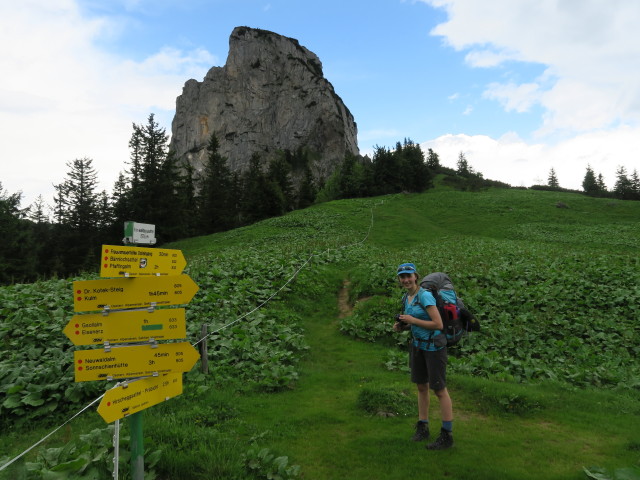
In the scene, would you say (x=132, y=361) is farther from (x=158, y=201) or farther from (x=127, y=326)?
(x=158, y=201)

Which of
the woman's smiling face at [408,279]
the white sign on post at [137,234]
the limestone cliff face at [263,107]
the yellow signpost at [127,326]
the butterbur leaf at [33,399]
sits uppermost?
the limestone cliff face at [263,107]

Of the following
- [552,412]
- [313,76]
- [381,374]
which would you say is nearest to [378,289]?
[381,374]

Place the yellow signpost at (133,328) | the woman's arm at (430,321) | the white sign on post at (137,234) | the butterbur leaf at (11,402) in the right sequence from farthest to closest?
1. the butterbur leaf at (11,402)
2. the woman's arm at (430,321)
3. the white sign on post at (137,234)
4. the yellow signpost at (133,328)

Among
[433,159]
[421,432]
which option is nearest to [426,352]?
[421,432]

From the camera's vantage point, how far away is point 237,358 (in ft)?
33.8

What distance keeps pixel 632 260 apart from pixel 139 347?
2539cm

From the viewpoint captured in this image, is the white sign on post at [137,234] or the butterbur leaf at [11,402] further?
the butterbur leaf at [11,402]

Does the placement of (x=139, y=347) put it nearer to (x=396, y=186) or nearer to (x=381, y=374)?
(x=381, y=374)

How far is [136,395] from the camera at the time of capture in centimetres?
431

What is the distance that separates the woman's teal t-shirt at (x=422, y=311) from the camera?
21.6ft

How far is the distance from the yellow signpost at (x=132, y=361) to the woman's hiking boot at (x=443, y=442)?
4340 millimetres

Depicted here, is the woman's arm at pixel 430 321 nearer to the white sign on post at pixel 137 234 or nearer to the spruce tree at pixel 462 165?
the white sign on post at pixel 137 234

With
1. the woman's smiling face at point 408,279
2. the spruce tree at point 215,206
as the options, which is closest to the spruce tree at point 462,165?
the spruce tree at point 215,206

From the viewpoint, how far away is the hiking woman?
21.5 ft
